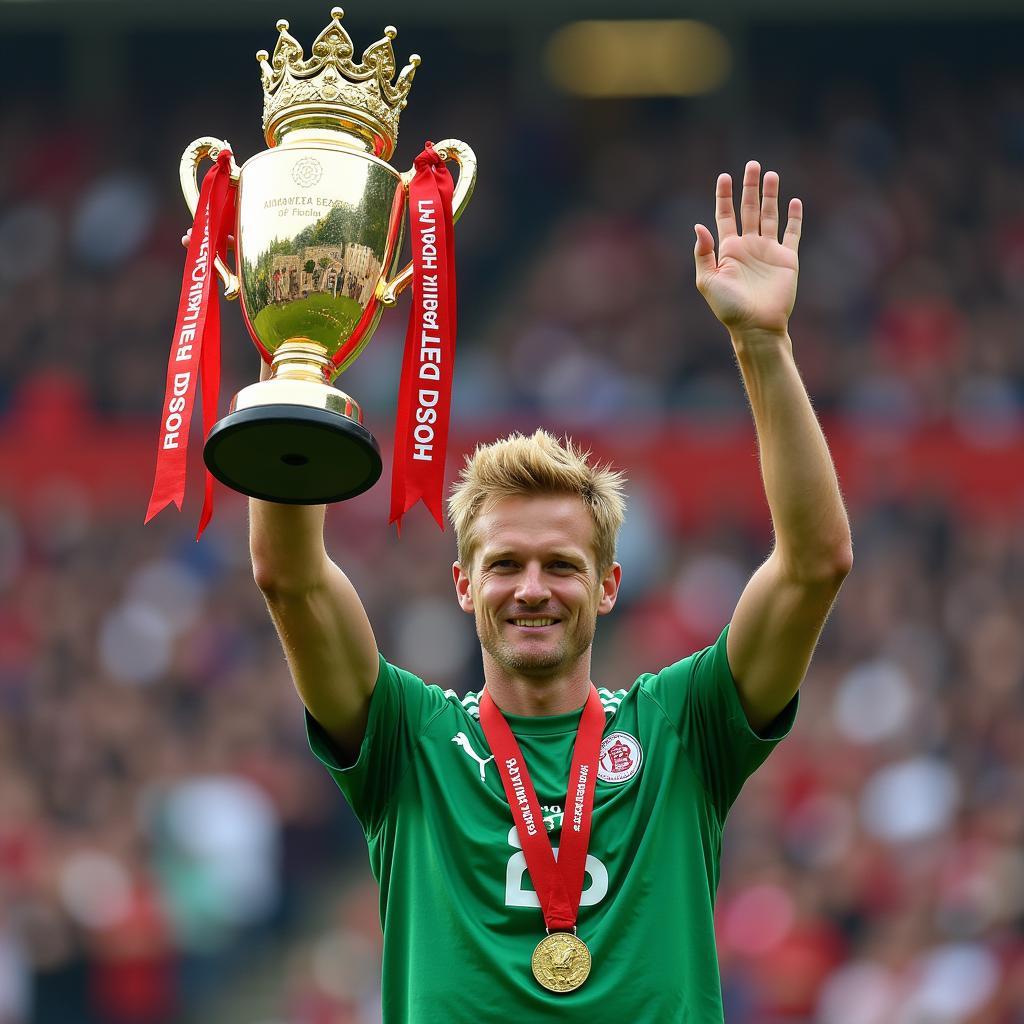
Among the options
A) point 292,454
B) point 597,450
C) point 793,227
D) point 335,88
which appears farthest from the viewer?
point 597,450

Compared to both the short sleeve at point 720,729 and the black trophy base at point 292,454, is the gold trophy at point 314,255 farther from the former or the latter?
the short sleeve at point 720,729

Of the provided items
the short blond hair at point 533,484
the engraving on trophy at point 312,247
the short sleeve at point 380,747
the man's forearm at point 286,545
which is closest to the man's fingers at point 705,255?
the short blond hair at point 533,484

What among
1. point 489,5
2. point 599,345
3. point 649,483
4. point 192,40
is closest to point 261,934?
point 649,483

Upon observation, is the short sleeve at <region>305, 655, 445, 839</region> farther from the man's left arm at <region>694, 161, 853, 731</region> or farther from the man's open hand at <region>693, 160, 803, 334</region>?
the man's open hand at <region>693, 160, 803, 334</region>

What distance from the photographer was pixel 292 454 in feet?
10.1

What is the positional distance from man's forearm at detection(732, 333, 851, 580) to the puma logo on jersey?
622mm

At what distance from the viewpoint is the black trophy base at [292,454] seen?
2.98 m

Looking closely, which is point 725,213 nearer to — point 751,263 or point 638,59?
point 751,263

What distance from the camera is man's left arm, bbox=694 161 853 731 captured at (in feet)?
10.4

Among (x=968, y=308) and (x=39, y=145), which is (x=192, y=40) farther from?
(x=968, y=308)

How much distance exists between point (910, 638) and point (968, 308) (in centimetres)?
333

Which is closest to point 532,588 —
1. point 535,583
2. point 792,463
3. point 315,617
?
point 535,583

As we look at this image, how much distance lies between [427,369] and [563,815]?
777mm

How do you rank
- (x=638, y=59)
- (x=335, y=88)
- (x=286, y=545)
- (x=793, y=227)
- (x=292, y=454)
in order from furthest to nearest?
(x=638, y=59) < (x=335, y=88) < (x=793, y=227) < (x=286, y=545) < (x=292, y=454)
